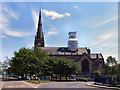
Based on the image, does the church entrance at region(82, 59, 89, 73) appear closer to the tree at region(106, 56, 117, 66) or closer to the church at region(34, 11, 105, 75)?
the church at region(34, 11, 105, 75)

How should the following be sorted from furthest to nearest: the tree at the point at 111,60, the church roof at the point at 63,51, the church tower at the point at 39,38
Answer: the church tower at the point at 39,38
the church roof at the point at 63,51
the tree at the point at 111,60

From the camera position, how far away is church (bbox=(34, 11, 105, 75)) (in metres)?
98.0

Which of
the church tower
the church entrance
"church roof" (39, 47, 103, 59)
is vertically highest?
the church tower

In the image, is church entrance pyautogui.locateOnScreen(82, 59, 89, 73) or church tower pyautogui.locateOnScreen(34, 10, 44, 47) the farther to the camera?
church tower pyautogui.locateOnScreen(34, 10, 44, 47)

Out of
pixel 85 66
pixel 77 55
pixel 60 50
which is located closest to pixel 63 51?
pixel 60 50

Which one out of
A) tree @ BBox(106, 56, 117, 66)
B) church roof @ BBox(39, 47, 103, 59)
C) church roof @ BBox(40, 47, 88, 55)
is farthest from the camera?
church roof @ BBox(40, 47, 88, 55)

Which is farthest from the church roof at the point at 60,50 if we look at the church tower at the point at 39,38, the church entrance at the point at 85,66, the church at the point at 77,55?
the church entrance at the point at 85,66

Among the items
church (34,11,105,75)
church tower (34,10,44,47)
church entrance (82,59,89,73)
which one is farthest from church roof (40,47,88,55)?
church entrance (82,59,89,73)

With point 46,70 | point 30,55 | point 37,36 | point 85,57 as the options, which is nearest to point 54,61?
point 46,70

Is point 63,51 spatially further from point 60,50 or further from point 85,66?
point 85,66

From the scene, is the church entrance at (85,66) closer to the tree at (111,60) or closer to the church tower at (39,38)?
the tree at (111,60)

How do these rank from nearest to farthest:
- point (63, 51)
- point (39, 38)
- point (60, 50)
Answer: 1. point (63, 51)
2. point (60, 50)
3. point (39, 38)

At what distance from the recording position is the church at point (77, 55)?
98.0 metres

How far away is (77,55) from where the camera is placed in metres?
105
